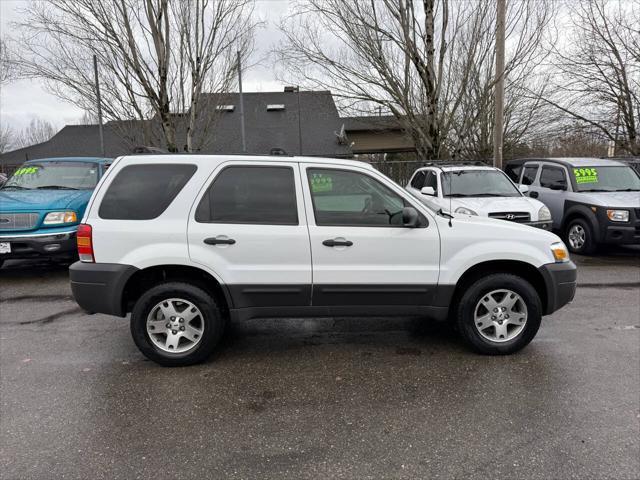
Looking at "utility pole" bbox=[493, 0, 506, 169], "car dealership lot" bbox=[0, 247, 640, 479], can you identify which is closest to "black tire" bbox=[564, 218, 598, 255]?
"utility pole" bbox=[493, 0, 506, 169]

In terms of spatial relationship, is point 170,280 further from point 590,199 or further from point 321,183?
point 590,199

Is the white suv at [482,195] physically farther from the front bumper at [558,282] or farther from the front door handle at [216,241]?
the front door handle at [216,241]

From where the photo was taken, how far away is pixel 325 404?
3281 mm

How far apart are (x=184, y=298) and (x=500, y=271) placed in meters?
2.81

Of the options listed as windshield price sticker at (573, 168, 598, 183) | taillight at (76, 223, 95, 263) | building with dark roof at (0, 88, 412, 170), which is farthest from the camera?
building with dark roof at (0, 88, 412, 170)

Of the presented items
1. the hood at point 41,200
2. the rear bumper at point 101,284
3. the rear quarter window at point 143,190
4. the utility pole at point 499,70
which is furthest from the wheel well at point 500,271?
the utility pole at point 499,70

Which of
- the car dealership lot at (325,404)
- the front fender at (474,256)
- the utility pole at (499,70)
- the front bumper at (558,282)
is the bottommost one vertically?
the car dealership lot at (325,404)

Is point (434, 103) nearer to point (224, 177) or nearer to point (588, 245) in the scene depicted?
point (588, 245)

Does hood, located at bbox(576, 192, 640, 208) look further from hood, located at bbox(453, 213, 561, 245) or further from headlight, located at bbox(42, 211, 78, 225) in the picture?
headlight, located at bbox(42, 211, 78, 225)

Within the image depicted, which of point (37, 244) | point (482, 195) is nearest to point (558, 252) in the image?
point (482, 195)

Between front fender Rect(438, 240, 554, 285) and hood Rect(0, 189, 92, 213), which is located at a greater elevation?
hood Rect(0, 189, 92, 213)

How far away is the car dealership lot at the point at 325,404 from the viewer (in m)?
2.62

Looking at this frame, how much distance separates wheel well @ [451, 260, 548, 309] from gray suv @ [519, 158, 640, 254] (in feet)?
16.8

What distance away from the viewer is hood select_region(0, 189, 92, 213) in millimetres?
6668
